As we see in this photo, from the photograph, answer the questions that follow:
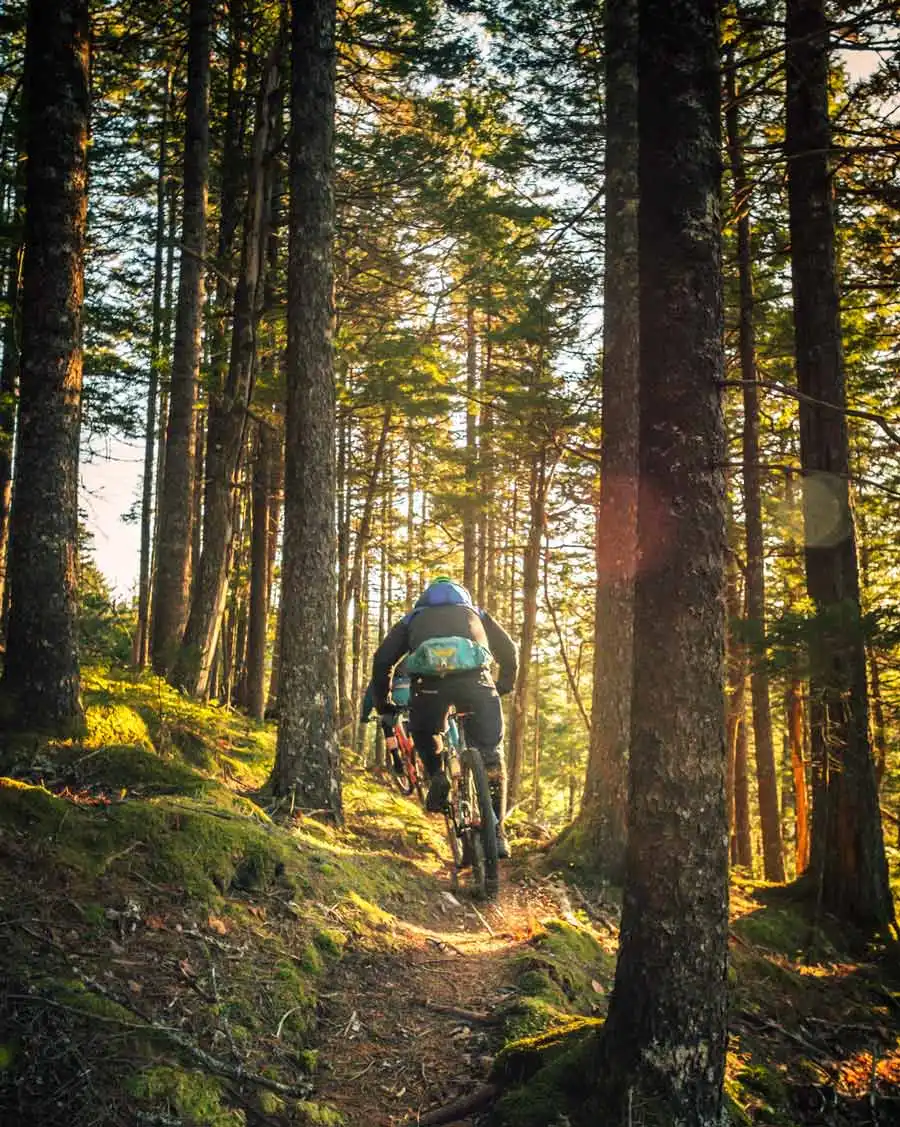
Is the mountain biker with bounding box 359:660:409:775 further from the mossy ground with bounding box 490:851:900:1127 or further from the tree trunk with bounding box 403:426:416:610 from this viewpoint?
the tree trunk with bounding box 403:426:416:610

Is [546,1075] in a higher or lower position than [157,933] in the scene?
lower

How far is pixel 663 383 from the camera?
3.30m

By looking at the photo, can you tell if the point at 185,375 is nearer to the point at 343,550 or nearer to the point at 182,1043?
the point at 343,550

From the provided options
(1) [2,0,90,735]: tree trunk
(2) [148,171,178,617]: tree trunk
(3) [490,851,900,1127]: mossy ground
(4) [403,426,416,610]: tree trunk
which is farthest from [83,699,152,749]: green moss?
(4) [403,426,416,610]: tree trunk

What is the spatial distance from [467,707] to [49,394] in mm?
4395

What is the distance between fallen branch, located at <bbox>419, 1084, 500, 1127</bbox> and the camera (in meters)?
3.36

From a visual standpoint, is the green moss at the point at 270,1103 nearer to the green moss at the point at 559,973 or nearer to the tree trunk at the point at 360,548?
the green moss at the point at 559,973

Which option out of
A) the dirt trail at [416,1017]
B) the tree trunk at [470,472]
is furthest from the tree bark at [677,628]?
the tree trunk at [470,472]

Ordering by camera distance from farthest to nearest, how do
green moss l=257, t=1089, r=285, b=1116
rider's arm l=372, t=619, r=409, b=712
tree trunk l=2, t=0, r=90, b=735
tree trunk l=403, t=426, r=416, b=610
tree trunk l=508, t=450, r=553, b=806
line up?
1. tree trunk l=403, t=426, r=416, b=610
2. tree trunk l=508, t=450, r=553, b=806
3. rider's arm l=372, t=619, r=409, b=712
4. tree trunk l=2, t=0, r=90, b=735
5. green moss l=257, t=1089, r=285, b=1116

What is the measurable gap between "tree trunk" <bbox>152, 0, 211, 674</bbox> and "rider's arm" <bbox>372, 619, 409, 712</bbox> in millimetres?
5637

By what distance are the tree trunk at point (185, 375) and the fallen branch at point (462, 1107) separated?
9.41 m

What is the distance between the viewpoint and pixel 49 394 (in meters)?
6.29

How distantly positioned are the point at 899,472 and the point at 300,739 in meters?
12.8

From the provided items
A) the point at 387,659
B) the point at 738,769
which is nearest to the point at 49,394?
the point at 387,659
